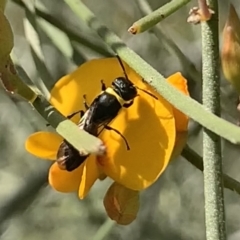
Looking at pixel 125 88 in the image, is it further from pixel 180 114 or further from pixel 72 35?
pixel 72 35

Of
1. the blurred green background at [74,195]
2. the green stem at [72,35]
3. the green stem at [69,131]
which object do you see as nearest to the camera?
the green stem at [69,131]

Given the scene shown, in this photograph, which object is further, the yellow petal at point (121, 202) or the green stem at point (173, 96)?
the yellow petal at point (121, 202)

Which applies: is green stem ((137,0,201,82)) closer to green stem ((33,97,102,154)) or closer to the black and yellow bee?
the black and yellow bee

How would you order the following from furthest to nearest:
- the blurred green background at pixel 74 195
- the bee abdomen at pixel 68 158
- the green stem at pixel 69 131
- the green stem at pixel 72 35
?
1. the blurred green background at pixel 74 195
2. the green stem at pixel 72 35
3. the bee abdomen at pixel 68 158
4. the green stem at pixel 69 131

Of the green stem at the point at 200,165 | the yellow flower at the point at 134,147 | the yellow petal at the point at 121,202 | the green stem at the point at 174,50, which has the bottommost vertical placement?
the green stem at the point at 174,50

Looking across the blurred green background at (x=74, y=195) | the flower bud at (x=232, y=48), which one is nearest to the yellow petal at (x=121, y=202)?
the flower bud at (x=232, y=48)

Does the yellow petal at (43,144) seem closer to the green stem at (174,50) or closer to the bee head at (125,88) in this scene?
the bee head at (125,88)

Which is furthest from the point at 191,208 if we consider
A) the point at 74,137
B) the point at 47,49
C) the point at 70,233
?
the point at 74,137
